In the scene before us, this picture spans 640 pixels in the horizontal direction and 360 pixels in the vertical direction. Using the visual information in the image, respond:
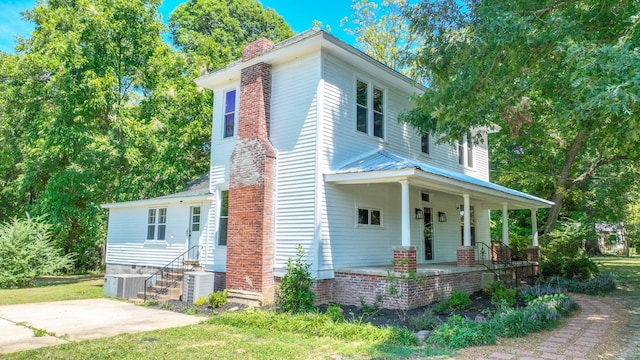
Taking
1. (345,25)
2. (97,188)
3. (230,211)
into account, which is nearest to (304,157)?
(230,211)

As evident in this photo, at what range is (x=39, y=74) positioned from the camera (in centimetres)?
1936

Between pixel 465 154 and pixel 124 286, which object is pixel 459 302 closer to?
pixel 465 154

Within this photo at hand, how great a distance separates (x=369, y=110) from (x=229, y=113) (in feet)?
14.7

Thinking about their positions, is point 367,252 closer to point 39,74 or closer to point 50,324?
point 50,324

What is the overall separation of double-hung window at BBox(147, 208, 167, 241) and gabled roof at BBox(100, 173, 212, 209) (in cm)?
44

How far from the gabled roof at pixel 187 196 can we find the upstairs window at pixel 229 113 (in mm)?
2078

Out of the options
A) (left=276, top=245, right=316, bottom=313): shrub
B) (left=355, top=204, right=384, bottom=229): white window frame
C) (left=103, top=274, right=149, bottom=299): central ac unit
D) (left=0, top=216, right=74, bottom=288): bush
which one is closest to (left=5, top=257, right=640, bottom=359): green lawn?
(left=276, top=245, right=316, bottom=313): shrub

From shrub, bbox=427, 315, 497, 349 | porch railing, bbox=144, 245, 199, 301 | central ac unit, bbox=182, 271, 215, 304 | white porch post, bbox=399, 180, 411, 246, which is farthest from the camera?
porch railing, bbox=144, 245, 199, 301

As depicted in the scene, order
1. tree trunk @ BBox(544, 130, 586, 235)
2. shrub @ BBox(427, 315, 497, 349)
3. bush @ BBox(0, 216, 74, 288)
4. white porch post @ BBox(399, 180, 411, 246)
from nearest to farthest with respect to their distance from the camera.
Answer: shrub @ BBox(427, 315, 497, 349), white porch post @ BBox(399, 180, 411, 246), bush @ BBox(0, 216, 74, 288), tree trunk @ BBox(544, 130, 586, 235)

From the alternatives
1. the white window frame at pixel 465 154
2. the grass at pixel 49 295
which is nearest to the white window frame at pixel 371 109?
the white window frame at pixel 465 154

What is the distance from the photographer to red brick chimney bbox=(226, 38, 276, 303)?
1088cm

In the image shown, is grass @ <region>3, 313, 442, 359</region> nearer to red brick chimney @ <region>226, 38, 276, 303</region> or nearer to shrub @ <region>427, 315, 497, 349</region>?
shrub @ <region>427, 315, 497, 349</region>

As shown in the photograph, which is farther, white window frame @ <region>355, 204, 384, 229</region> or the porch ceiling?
white window frame @ <region>355, 204, 384, 229</region>

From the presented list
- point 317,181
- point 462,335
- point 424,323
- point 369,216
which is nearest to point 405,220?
point 369,216
